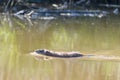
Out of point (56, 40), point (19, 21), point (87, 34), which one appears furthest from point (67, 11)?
point (56, 40)

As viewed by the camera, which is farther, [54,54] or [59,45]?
[59,45]

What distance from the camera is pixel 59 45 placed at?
45.0 feet

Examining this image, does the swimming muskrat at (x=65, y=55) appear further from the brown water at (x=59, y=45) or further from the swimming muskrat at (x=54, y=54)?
the brown water at (x=59, y=45)

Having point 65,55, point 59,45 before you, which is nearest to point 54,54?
point 65,55

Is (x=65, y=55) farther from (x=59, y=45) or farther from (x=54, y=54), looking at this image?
(x=59, y=45)

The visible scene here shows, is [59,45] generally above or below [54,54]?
below

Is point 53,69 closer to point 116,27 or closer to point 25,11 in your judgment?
point 116,27

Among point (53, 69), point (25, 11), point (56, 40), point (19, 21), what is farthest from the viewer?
point (25, 11)

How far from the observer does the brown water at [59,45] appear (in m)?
10.2

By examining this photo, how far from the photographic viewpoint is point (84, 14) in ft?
73.4

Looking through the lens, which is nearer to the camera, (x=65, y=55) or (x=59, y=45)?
(x=65, y=55)

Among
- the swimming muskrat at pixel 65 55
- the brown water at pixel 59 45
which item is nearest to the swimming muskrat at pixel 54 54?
the swimming muskrat at pixel 65 55

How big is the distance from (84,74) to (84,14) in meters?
12.4

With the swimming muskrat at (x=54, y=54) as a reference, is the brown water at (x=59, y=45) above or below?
below
